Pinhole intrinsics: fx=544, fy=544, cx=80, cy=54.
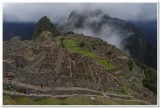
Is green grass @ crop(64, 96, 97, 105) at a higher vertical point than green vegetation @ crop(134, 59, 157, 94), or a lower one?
lower

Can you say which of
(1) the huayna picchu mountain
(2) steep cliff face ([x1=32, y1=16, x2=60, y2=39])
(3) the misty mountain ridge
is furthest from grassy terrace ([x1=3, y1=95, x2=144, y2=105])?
(2) steep cliff face ([x1=32, y1=16, x2=60, y2=39])

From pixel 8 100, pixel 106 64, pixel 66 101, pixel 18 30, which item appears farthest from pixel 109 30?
pixel 8 100

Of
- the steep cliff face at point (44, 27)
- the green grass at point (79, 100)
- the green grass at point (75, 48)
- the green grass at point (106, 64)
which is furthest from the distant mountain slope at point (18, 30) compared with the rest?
the green grass at point (79, 100)

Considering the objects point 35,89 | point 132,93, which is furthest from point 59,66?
point 132,93

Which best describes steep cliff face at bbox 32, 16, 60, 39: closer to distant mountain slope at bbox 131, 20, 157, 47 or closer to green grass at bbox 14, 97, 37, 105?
green grass at bbox 14, 97, 37, 105

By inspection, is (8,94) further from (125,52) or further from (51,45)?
(125,52)

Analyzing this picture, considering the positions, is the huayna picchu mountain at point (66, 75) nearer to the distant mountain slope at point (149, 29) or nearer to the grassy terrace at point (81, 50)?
the grassy terrace at point (81, 50)
